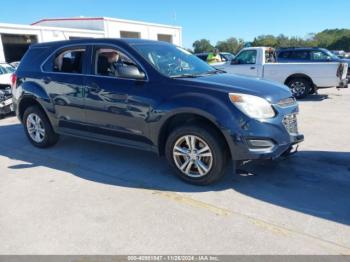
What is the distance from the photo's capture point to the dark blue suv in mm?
3996

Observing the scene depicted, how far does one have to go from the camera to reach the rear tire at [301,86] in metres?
11.6

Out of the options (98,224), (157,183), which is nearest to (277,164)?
(157,183)

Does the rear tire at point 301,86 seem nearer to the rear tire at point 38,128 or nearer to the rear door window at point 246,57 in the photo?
the rear door window at point 246,57

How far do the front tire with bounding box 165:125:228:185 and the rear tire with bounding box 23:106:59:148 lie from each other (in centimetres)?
262

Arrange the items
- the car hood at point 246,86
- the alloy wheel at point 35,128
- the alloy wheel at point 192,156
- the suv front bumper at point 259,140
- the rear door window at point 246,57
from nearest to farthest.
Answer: the suv front bumper at point 259,140 < the car hood at point 246,86 < the alloy wheel at point 192,156 < the alloy wheel at point 35,128 < the rear door window at point 246,57

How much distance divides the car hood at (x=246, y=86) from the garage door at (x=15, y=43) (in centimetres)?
2902

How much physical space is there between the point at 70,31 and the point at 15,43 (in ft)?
16.5

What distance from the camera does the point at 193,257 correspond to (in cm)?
291

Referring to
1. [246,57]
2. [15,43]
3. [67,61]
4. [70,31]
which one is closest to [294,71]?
[246,57]

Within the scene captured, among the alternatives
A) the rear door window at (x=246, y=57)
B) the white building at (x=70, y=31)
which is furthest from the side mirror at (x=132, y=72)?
the white building at (x=70, y=31)

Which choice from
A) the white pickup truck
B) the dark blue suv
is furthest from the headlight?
the white pickup truck

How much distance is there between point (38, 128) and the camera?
616 cm

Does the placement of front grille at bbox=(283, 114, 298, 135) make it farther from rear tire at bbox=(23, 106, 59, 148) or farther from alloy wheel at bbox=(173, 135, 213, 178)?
rear tire at bbox=(23, 106, 59, 148)

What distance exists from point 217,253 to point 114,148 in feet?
11.4
